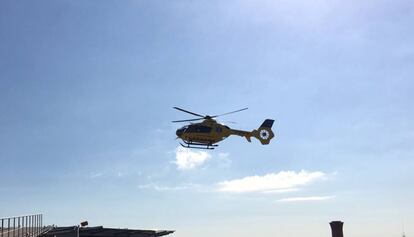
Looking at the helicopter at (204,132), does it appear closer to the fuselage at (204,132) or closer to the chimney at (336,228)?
the fuselage at (204,132)

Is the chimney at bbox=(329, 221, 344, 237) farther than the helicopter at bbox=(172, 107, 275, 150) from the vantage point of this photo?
No

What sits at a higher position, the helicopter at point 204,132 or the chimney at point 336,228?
the helicopter at point 204,132

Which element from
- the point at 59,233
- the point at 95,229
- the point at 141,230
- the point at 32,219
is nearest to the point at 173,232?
the point at 141,230

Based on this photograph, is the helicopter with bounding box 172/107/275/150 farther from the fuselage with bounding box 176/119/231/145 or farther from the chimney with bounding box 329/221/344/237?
the chimney with bounding box 329/221/344/237

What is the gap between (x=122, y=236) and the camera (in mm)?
37562

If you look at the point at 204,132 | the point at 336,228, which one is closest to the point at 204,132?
the point at 204,132

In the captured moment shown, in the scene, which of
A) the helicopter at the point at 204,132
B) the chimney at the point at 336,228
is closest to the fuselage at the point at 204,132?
the helicopter at the point at 204,132

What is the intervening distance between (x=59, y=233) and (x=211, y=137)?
15.6m

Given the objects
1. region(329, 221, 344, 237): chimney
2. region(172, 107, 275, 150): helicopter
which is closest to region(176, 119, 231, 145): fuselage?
region(172, 107, 275, 150): helicopter

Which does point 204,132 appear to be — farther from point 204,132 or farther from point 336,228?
Answer: point 336,228

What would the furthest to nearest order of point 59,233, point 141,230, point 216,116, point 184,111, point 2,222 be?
point 216,116
point 184,111
point 141,230
point 59,233
point 2,222

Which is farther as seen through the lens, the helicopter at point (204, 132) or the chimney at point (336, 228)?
the helicopter at point (204, 132)

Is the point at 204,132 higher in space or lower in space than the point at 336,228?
higher

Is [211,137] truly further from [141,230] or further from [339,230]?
[339,230]
